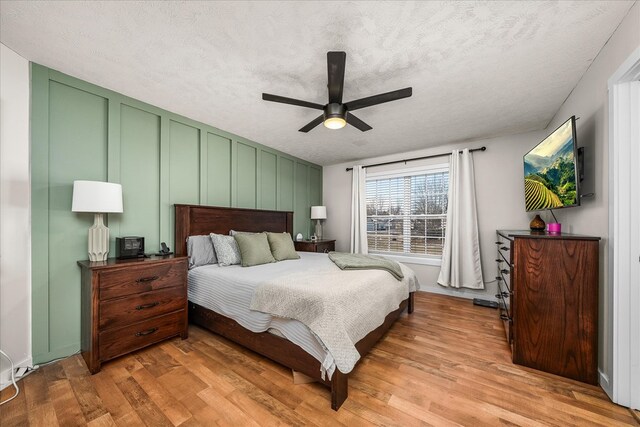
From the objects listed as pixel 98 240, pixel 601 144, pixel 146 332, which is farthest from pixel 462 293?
pixel 98 240

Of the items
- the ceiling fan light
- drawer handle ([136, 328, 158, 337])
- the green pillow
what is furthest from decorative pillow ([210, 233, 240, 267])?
the ceiling fan light

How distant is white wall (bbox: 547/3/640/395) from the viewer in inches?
61.5

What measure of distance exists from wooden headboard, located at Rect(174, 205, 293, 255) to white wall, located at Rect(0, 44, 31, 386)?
46.3 inches

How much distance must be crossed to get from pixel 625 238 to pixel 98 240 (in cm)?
396

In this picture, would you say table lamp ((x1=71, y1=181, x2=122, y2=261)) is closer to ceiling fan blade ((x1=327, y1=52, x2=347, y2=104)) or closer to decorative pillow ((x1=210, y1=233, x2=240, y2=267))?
decorative pillow ((x1=210, y1=233, x2=240, y2=267))

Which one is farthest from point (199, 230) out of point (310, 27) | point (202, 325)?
point (310, 27)

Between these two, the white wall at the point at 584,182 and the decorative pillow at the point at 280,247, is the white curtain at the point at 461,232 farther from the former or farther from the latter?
the decorative pillow at the point at 280,247

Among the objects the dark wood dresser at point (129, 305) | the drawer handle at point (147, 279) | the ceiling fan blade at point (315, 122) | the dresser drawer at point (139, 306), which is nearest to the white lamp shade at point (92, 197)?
the dark wood dresser at point (129, 305)

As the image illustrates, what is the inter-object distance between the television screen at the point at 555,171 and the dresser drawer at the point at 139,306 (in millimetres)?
3577

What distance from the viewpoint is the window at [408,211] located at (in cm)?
414

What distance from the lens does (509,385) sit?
5.74 feet

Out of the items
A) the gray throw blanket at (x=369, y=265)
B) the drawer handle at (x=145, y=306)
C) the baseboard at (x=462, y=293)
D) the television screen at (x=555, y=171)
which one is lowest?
the baseboard at (x=462, y=293)

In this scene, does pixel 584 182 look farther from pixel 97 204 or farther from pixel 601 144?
pixel 97 204

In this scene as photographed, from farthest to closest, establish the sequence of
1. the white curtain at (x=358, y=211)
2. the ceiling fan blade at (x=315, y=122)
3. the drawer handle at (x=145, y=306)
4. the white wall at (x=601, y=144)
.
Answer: the white curtain at (x=358, y=211), the ceiling fan blade at (x=315, y=122), the drawer handle at (x=145, y=306), the white wall at (x=601, y=144)
